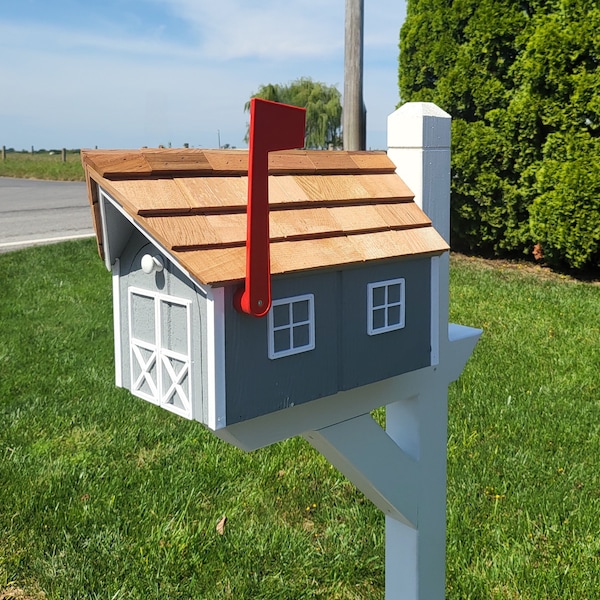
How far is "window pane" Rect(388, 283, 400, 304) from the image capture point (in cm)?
151

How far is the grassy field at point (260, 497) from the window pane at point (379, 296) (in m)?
1.55

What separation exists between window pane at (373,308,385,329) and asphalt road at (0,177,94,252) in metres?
8.41

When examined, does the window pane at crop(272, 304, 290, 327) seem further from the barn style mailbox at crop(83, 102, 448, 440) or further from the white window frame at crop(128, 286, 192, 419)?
the white window frame at crop(128, 286, 192, 419)

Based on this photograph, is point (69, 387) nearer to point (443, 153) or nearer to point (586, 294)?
point (443, 153)

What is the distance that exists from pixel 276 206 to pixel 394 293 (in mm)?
319

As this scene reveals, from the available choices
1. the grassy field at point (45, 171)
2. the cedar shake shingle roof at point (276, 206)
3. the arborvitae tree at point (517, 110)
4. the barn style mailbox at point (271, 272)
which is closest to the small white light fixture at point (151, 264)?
the barn style mailbox at point (271, 272)

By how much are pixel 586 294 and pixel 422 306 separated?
5.51 meters

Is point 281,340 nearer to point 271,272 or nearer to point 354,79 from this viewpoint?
point 271,272

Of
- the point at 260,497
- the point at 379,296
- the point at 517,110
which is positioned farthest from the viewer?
the point at 517,110

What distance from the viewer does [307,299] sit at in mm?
1357

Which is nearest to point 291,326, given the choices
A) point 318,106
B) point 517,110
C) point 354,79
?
point 354,79

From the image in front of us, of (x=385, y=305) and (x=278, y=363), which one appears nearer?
(x=278, y=363)

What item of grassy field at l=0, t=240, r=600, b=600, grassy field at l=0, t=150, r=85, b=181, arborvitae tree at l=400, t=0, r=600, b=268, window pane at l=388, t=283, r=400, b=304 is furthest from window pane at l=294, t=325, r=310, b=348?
grassy field at l=0, t=150, r=85, b=181

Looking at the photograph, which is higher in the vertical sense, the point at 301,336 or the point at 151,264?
the point at 151,264
